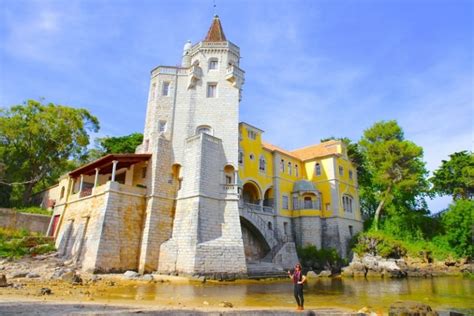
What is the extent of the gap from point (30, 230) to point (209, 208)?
597 inches

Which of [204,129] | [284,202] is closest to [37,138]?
[204,129]

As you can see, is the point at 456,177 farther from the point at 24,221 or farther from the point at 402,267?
the point at 24,221

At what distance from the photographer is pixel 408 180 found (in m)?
33.5

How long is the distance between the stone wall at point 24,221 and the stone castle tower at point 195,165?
10.0m

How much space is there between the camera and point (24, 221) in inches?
1040

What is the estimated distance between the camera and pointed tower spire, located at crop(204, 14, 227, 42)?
30114 millimetres

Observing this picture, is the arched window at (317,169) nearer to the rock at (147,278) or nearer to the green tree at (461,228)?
the green tree at (461,228)

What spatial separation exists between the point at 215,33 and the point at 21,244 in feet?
73.8

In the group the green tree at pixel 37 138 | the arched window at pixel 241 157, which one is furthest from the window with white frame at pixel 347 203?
the green tree at pixel 37 138

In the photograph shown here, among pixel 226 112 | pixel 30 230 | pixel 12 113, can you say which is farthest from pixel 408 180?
pixel 12 113

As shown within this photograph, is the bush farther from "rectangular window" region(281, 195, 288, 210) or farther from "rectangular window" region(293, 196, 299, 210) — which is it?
"rectangular window" region(293, 196, 299, 210)

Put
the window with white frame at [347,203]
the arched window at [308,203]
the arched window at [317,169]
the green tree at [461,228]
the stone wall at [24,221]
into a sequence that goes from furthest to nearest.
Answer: the arched window at [317,169], the window with white frame at [347,203], the arched window at [308,203], the green tree at [461,228], the stone wall at [24,221]

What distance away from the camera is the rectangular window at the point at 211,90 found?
1069 inches

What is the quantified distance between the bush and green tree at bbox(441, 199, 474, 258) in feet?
33.9
